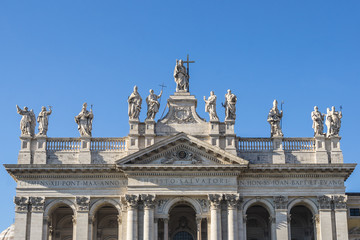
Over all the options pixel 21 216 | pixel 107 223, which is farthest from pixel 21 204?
pixel 107 223

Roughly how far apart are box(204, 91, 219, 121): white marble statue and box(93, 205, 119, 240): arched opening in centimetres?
980

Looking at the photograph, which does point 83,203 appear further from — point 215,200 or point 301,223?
point 301,223

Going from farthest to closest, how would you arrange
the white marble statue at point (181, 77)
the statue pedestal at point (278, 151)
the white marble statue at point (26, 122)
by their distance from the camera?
the white marble statue at point (181, 77)
the white marble statue at point (26, 122)
the statue pedestal at point (278, 151)

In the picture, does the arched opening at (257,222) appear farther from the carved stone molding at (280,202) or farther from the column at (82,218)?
the column at (82,218)

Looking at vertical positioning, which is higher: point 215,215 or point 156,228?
point 215,215

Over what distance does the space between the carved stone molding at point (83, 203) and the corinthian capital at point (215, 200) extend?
27.6 ft

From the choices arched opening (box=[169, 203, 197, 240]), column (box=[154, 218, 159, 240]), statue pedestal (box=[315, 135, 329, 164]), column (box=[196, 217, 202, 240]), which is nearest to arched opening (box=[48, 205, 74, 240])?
column (box=[154, 218, 159, 240])

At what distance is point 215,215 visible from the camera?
48.4 m

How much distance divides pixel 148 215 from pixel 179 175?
3476 mm

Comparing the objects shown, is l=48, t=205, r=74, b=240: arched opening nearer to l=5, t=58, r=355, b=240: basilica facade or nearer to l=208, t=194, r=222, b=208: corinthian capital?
l=5, t=58, r=355, b=240: basilica facade

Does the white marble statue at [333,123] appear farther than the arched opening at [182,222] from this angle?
No

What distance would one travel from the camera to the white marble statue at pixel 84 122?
50906mm

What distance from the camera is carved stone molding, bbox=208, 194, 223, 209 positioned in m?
48.5

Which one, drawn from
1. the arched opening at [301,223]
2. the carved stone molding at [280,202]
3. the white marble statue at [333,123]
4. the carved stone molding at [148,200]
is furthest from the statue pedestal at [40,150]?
the white marble statue at [333,123]
